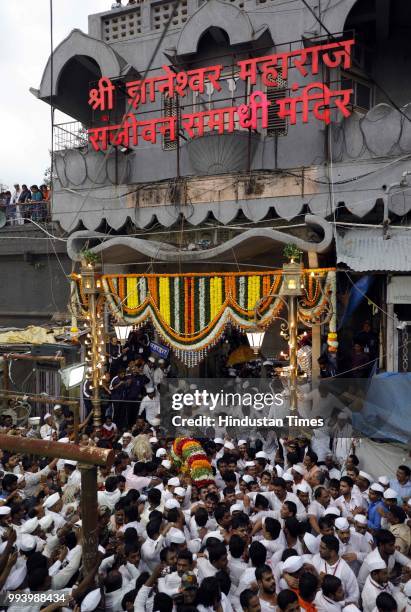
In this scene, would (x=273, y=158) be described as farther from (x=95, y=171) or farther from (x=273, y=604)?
(x=273, y=604)

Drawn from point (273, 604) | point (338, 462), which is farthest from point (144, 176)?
point (273, 604)

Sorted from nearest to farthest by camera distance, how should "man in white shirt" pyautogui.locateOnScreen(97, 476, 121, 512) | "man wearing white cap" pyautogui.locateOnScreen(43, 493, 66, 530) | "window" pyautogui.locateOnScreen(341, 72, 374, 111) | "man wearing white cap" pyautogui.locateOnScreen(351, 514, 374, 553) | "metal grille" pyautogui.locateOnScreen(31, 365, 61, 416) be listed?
"man wearing white cap" pyautogui.locateOnScreen(351, 514, 374, 553), "man wearing white cap" pyautogui.locateOnScreen(43, 493, 66, 530), "man in white shirt" pyautogui.locateOnScreen(97, 476, 121, 512), "window" pyautogui.locateOnScreen(341, 72, 374, 111), "metal grille" pyautogui.locateOnScreen(31, 365, 61, 416)

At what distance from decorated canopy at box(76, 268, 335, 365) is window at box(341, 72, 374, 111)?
16.2 ft

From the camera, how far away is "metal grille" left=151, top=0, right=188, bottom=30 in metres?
13.3

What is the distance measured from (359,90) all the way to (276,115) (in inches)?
79.6

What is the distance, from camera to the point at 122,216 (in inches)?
508

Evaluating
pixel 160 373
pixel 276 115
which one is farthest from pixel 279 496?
pixel 276 115

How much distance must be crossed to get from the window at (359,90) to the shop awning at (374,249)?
3.48 m

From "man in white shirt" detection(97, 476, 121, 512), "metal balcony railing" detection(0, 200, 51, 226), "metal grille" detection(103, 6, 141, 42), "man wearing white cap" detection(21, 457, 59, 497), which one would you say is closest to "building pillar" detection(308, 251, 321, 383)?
"man in white shirt" detection(97, 476, 121, 512)

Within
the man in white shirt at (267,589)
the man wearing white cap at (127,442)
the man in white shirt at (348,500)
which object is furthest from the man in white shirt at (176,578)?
the man wearing white cap at (127,442)

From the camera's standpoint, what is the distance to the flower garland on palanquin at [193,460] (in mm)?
7723

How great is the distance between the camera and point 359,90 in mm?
12180

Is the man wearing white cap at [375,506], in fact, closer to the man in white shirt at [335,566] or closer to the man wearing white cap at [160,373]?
the man in white shirt at [335,566]

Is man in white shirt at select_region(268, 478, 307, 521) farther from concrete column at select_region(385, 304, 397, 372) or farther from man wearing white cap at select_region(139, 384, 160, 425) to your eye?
man wearing white cap at select_region(139, 384, 160, 425)
